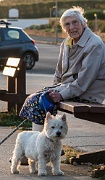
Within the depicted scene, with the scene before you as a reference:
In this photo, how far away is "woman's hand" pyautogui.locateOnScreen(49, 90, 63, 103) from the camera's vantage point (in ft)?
25.9

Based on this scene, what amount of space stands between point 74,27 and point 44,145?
1358 mm

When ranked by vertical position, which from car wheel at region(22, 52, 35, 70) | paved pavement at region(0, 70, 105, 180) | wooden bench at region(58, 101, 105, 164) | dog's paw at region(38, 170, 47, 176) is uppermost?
wooden bench at region(58, 101, 105, 164)

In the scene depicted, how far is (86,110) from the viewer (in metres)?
7.39

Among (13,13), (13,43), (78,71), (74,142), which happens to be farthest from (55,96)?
(13,13)

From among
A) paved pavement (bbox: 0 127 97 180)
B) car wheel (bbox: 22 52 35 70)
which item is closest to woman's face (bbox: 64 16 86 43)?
paved pavement (bbox: 0 127 97 180)

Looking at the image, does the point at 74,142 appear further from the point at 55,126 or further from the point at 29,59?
the point at 29,59

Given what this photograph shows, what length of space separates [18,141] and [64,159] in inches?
38.6

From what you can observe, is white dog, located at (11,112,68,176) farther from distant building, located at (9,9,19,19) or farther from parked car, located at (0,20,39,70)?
distant building, located at (9,9,19,19)

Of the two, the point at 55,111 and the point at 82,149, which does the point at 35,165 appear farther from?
the point at 82,149

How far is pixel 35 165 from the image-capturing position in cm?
807

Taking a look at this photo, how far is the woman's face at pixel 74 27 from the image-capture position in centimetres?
806

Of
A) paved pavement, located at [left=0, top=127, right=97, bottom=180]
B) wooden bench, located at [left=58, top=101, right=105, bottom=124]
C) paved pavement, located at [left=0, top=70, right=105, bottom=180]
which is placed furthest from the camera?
paved pavement, located at [left=0, top=70, right=105, bottom=180]

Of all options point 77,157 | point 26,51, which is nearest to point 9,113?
point 77,157

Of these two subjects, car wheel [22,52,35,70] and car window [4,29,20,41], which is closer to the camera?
car window [4,29,20,41]
